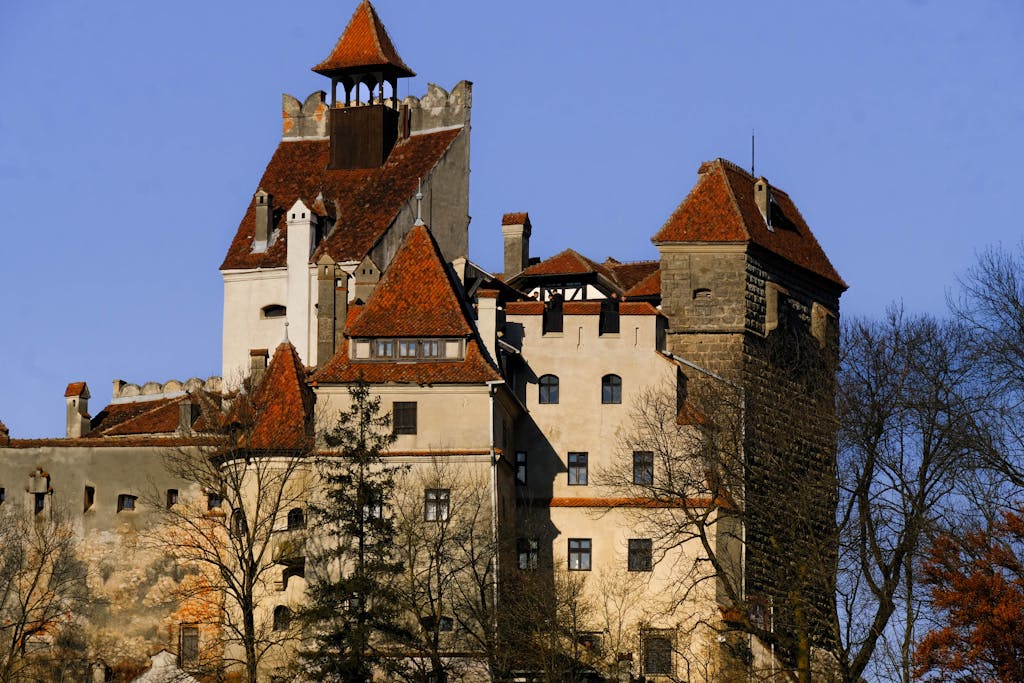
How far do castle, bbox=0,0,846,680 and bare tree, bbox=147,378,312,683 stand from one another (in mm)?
225

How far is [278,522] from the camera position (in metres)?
66.4

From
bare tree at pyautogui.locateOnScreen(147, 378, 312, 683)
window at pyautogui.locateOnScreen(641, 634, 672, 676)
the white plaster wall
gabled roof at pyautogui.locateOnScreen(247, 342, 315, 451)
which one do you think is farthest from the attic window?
window at pyautogui.locateOnScreen(641, 634, 672, 676)

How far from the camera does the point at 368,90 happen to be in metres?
86.6

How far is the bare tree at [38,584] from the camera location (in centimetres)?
6950

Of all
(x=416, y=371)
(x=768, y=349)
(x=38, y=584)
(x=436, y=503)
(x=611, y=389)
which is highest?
(x=768, y=349)

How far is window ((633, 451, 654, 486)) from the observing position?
68875mm

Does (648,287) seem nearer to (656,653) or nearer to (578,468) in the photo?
(578,468)

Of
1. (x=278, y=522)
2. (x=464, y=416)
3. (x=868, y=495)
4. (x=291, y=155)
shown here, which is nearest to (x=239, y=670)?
(x=278, y=522)

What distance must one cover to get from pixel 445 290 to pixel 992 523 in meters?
18.8

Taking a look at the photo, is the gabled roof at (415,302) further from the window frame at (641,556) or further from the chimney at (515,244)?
the chimney at (515,244)

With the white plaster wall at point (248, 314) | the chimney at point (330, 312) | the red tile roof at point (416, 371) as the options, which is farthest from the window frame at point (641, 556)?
the white plaster wall at point (248, 314)

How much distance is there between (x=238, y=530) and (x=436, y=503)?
5560 mm

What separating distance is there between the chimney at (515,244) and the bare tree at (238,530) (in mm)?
13268

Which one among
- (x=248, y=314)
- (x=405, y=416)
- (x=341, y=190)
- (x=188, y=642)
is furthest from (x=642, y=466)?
(x=341, y=190)
